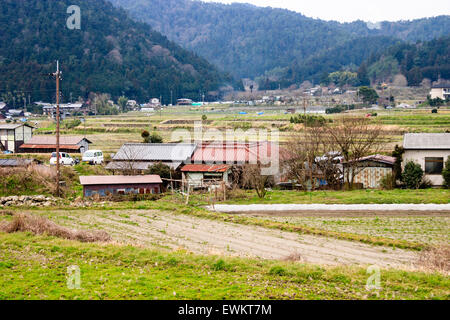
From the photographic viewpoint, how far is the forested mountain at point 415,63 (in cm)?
9619

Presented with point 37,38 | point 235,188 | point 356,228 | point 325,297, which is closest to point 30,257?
point 325,297

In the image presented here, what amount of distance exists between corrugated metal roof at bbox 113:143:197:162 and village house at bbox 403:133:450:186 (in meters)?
10.3

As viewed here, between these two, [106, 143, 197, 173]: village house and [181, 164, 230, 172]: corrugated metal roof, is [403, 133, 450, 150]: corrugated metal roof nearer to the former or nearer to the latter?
[181, 164, 230, 172]: corrugated metal roof

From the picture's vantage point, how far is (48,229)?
496 inches

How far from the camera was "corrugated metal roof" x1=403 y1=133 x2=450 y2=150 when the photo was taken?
21.5 metres

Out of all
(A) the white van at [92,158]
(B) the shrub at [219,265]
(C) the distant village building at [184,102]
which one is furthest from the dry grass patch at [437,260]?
(C) the distant village building at [184,102]

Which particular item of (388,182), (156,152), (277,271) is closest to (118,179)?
(156,152)

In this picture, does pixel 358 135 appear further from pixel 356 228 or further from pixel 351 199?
pixel 356 228

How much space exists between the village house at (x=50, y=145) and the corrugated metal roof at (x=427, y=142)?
19348 mm

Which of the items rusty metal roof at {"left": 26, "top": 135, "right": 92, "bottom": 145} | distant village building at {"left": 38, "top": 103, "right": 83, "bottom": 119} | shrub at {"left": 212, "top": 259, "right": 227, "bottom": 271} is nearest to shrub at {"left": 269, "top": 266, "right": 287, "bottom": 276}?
shrub at {"left": 212, "top": 259, "right": 227, "bottom": 271}

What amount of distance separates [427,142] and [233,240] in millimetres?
12601

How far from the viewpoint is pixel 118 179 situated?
21.2 meters

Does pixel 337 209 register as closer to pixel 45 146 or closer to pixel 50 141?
pixel 45 146

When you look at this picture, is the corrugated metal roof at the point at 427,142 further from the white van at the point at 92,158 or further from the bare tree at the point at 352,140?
the white van at the point at 92,158
